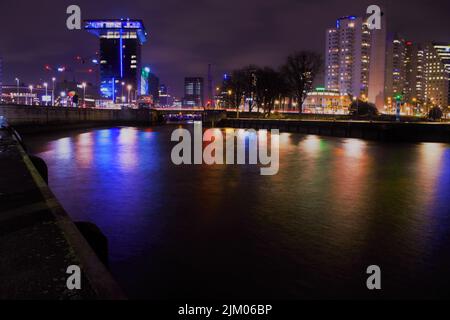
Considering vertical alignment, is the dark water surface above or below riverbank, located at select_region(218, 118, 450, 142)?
below

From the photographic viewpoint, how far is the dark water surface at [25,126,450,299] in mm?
9094

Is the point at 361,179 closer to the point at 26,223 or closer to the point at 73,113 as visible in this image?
the point at 26,223

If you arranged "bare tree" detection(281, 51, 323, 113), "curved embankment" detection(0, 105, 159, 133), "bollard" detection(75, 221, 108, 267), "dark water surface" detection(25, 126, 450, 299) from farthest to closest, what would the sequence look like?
"bare tree" detection(281, 51, 323, 113)
"curved embankment" detection(0, 105, 159, 133)
"dark water surface" detection(25, 126, 450, 299)
"bollard" detection(75, 221, 108, 267)

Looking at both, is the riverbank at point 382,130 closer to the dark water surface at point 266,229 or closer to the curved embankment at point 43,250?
the dark water surface at point 266,229

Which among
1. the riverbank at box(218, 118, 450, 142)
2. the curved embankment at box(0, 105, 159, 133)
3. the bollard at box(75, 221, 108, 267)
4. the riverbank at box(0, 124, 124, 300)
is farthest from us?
the riverbank at box(218, 118, 450, 142)

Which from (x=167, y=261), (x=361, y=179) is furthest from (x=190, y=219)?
(x=361, y=179)

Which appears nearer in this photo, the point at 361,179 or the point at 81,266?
the point at 81,266

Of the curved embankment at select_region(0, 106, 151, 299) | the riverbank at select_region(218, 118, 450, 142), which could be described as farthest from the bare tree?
the curved embankment at select_region(0, 106, 151, 299)

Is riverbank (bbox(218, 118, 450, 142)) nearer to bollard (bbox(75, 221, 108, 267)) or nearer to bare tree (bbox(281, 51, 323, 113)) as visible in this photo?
bare tree (bbox(281, 51, 323, 113))

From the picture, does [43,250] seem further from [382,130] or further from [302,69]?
[302,69]

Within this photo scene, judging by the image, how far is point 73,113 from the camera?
3145 inches

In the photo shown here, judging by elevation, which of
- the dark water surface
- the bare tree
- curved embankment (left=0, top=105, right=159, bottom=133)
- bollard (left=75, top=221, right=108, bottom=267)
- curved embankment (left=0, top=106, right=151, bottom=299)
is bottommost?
the dark water surface

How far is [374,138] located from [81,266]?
2390 inches

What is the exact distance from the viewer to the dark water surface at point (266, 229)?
9094 mm
